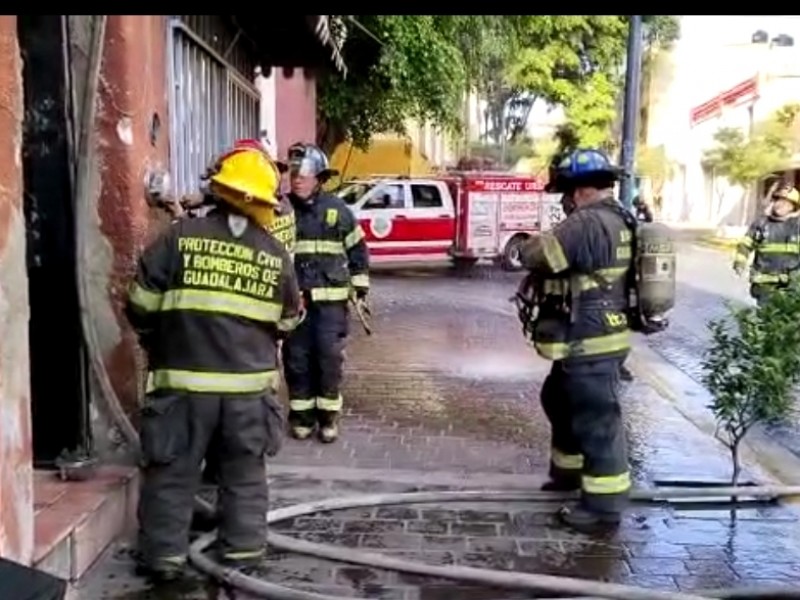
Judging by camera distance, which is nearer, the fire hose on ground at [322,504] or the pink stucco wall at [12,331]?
the pink stucco wall at [12,331]

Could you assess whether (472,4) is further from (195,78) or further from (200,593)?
(195,78)

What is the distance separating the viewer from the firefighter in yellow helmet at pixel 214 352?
13.7ft

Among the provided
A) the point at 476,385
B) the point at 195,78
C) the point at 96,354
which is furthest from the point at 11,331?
the point at 476,385

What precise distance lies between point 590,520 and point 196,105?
417cm

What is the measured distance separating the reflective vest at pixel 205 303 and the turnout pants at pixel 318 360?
2.48 metres

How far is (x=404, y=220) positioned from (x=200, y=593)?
58.1 feet

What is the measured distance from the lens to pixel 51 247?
485 centimetres

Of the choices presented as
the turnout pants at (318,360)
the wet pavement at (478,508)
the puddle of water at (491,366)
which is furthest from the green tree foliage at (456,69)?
the turnout pants at (318,360)

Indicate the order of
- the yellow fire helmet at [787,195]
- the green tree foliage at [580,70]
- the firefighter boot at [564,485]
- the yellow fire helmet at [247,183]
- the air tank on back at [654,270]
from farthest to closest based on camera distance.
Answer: the green tree foliage at [580,70] → the yellow fire helmet at [787,195] → the firefighter boot at [564,485] → the air tank on back at [654,270] → the yellow fire helmet at [247,183]

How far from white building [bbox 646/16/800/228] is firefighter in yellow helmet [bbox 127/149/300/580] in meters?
40.9

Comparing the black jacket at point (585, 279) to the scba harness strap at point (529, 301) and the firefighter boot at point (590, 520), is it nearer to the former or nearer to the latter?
the scba harness strap at point (529, 301)

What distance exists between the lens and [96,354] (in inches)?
191

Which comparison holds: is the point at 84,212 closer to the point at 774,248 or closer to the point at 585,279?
the point at 585,279

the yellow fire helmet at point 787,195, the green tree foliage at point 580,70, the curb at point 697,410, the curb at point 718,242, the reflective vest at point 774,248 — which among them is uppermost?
the green tree foliage at point 580,70
